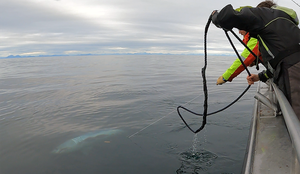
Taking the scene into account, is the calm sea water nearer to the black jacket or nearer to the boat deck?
the boat deck

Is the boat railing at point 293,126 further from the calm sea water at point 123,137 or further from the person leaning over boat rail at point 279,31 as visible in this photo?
the calm sea water at point 123,137

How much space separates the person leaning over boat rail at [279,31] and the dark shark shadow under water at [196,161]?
2.39 meters

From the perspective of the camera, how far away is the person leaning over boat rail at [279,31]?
2.70 metres

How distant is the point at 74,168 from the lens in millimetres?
4953

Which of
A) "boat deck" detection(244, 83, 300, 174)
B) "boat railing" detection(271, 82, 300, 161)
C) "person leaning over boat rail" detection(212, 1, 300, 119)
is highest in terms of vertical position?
"person leaning over boat rail" detection(212, 1, 300, 119)

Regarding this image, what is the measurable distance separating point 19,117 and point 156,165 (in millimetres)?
7325

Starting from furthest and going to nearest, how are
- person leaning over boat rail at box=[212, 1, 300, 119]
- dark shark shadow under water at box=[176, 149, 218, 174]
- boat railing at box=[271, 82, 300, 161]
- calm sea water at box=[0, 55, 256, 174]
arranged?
calm sea water at box=[0, 55, 256, 174]
dark shark shadow under water at box=[176, 149, 218, 174]
person leaning over boat rail at box=[212, 1, 300, 119]
boat railing at box=[271, 82, 300, 161]

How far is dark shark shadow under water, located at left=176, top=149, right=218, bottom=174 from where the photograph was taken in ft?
14.8

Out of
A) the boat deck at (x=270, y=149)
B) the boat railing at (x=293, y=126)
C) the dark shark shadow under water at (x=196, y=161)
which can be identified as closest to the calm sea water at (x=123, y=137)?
the dark shark shadow under water at (x=196, y=161)

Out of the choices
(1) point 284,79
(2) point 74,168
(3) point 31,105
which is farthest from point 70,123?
(1) point 284,79

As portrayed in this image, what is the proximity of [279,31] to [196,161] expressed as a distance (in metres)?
3.23

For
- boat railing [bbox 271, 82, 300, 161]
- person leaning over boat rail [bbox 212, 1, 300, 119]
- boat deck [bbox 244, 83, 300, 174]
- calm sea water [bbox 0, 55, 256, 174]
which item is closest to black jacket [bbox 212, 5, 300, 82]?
person leaning over boat rail [bbox 212, 1, 300, 119]

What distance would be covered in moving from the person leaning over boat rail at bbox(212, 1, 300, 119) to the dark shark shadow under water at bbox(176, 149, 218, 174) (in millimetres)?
2386

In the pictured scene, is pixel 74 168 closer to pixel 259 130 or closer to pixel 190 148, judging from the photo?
pixel 190 148
